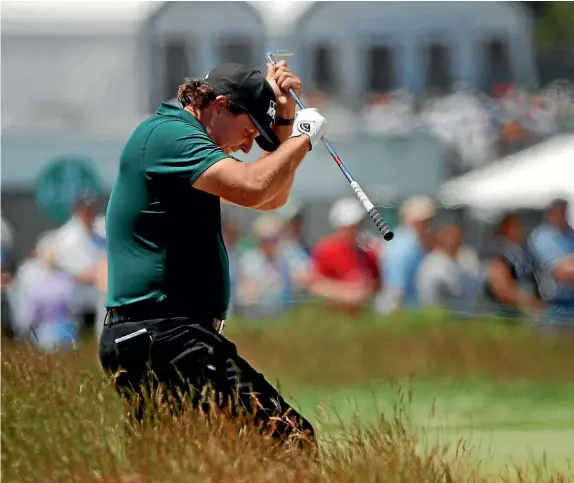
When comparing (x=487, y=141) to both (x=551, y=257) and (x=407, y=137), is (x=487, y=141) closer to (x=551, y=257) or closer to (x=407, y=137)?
(x=407, y=137)

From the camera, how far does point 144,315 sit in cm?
577

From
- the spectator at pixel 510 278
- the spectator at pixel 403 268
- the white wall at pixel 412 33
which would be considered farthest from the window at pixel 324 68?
the spectator at pixel 510 278

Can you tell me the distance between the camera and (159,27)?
29016 mm

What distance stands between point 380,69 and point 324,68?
46.4 inches

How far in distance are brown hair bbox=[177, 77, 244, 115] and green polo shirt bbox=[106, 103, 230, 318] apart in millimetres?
206

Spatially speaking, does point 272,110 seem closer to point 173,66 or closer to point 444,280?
point 444,280

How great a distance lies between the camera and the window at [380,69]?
30062 mm

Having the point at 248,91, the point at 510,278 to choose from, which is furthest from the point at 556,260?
the point at 248,91

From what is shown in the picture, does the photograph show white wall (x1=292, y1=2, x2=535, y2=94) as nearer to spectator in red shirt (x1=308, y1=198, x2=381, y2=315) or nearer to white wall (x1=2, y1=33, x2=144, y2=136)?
white wall (x1=2, y1=33, x2=144, y2=136)

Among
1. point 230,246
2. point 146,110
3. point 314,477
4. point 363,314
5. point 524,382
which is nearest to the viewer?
point 314,477

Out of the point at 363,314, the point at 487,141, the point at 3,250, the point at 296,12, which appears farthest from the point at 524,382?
the point at 296,12

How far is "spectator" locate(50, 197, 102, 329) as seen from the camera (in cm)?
1358

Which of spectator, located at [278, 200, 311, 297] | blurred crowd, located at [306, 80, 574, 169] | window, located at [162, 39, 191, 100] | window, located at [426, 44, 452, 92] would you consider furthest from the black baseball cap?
window, located at [426, 44, 452, 92]

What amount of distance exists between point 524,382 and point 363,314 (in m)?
1.68
